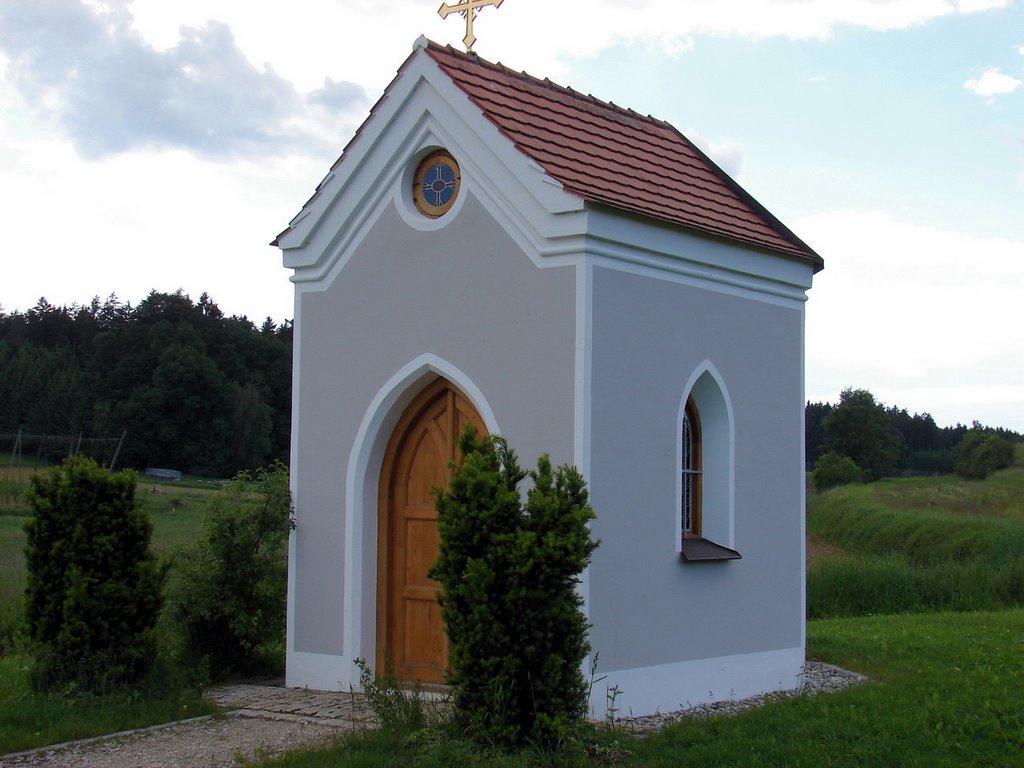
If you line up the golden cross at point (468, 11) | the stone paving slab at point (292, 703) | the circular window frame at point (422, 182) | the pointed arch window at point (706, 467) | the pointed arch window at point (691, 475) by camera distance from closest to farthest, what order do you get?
the stone paving slab at point (292, 703) → the circular window frame at point (422, 182) → the pointed arch window at point (706, 467) → the pointed arch window at point (691, 475) → the golden cross at point (468, 11)

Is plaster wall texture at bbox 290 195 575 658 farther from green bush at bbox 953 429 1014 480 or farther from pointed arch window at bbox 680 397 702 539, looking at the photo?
green bush at bbox 953 429 1014 480

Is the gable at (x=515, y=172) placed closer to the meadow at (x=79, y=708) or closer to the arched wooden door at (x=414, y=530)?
the arched wooden door at (x=414, y=530)

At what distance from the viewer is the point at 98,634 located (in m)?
9.49

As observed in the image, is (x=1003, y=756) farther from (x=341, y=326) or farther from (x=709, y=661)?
(x=341, y=326)

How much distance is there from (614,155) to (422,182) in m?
1.81

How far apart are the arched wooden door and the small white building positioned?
0.06 ft

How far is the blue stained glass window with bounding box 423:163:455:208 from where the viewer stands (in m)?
10.3

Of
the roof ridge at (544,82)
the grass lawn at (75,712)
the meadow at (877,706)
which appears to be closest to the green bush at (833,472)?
the meadow at (877,706)

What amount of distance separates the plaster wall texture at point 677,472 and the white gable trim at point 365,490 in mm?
1752

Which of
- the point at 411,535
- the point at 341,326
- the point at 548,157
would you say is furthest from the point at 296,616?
the point at 548,157

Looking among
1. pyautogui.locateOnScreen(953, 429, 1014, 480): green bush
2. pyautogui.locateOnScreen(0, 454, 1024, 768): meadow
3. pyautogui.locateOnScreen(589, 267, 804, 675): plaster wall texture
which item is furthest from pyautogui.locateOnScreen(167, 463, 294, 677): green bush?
pyautogui.locateOnScreen(953, 429, 1014, 480): green bush

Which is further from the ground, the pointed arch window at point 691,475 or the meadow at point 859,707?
the pointed arch window at point 691,475

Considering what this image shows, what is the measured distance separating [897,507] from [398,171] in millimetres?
29453

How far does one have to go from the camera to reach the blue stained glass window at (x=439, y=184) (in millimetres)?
10258
